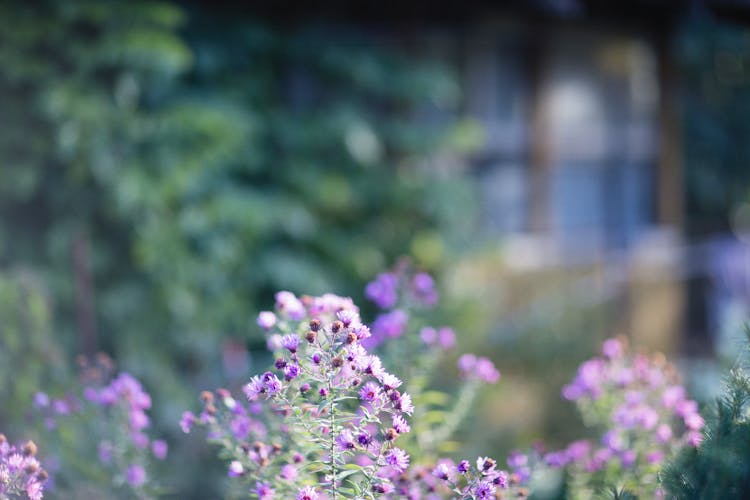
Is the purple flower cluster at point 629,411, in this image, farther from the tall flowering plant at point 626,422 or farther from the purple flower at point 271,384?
the purple flower at point 271,384

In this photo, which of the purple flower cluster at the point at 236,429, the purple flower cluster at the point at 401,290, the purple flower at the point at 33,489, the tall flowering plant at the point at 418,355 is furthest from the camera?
the purple flower cluster at the point at 401,290

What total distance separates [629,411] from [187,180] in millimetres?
2992

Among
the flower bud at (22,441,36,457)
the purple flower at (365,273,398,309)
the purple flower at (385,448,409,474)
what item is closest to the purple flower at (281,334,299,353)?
the purple flower at (385,448,409,474)

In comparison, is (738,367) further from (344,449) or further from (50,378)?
(50,378)

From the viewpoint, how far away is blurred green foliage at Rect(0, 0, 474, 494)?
4500mm

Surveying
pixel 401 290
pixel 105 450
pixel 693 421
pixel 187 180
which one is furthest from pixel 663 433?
pixel 187 180

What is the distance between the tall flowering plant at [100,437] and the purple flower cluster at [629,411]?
1109mm

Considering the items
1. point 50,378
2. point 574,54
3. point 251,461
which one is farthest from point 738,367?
point 574,54

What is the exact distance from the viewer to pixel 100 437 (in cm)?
254

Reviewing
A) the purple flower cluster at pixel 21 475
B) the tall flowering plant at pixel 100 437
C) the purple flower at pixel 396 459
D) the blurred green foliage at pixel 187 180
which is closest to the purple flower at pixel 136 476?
the tall flowering plant at pixel 100 437

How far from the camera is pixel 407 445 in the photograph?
2.34 meters

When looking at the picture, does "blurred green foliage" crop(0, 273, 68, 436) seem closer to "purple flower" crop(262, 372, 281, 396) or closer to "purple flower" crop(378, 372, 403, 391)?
"purple flower" crop(262, 372, 281, 396)

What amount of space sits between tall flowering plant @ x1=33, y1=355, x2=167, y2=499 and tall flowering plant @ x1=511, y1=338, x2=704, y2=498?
1.02 meters

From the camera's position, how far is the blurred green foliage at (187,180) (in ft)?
14.8
